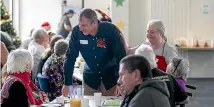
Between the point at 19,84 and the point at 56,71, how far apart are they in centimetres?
193

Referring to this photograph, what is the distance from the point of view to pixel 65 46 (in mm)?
4918

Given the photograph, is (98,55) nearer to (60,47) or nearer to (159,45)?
(159,45)

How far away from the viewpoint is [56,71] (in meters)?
4.89

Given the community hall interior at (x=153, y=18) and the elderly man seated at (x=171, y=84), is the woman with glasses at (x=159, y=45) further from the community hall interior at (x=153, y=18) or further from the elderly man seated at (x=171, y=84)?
the community hall interior at (x=153, y=18)

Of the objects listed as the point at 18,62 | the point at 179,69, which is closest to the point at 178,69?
the point at 179,69

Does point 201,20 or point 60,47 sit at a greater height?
point 201,20

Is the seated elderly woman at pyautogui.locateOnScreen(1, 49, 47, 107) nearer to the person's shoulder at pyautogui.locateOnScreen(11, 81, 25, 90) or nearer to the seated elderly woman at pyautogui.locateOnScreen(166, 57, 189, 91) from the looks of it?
the person's shoulder at pyautogui.locateOnScreen(11, 81, 25, 90)

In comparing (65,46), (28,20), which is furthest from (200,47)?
(65,46)

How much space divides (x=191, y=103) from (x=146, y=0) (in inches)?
164

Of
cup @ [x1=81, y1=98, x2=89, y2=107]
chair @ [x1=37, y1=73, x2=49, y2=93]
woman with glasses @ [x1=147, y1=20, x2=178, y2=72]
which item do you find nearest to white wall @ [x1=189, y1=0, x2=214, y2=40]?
chair @ [x1=37, y1=73, x2=49, y2=93]

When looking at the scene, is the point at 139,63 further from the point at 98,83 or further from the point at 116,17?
the point at 116,17

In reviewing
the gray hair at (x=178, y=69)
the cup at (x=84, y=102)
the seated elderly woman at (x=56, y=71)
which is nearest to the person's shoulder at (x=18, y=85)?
the cup at (x=84, y=102)

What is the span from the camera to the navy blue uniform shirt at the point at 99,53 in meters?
3.92

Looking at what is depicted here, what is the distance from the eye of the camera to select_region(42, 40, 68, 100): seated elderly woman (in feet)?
16.0
